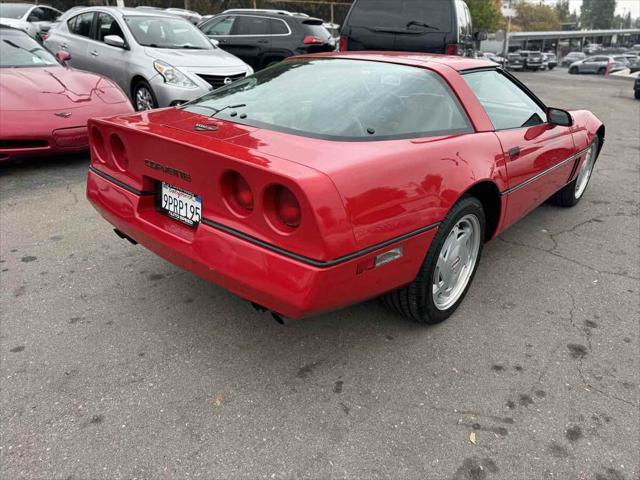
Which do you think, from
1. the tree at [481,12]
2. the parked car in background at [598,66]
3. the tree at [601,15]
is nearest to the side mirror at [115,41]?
the parked car in background at [598,66]

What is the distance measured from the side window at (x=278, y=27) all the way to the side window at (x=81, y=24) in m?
3.50

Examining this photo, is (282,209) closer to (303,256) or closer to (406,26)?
(303,256)

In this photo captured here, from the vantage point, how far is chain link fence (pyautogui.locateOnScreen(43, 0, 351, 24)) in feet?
90.3

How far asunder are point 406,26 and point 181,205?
20.9 feet

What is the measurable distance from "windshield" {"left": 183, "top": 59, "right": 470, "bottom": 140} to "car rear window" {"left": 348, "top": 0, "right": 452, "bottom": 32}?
518 centimetres

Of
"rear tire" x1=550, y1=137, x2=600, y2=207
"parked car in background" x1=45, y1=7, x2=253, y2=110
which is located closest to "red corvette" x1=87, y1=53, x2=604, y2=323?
"rear tire" x1=550, y1=137, x2=600, y2=207

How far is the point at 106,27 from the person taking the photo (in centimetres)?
712

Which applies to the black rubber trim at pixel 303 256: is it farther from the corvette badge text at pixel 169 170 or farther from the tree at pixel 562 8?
the tree at pixel 562 8

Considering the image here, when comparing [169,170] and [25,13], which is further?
[25,13]

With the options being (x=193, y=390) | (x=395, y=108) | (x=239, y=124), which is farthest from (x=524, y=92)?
(x=193, y=390)

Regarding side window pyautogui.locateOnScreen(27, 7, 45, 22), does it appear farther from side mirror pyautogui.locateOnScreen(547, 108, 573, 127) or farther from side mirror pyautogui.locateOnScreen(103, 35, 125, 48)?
side mirror pyautogui.locateOnScreen(547, 108, 573, 127)

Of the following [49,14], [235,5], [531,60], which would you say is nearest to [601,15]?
[531,60]

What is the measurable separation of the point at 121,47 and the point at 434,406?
6.38 meters

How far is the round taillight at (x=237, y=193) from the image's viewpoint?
6.79 feet
